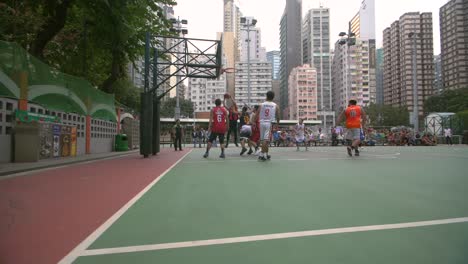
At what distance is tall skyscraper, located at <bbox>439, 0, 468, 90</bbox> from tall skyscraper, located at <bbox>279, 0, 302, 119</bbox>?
101 meters

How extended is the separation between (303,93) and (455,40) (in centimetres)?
10576

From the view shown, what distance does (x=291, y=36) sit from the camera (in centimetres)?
10869

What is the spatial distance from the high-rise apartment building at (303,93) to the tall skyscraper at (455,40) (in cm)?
9484

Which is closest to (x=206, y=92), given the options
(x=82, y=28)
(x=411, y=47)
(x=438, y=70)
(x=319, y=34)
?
(x=319, y=34)

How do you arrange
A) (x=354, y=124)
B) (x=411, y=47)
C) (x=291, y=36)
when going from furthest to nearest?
(x=291, y=36) < (x=411, y=47) < (x=354, y=124)

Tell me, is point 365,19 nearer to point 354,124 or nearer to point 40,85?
point 354,124

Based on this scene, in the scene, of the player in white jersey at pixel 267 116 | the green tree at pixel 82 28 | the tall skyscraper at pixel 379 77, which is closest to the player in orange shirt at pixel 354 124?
the player in white jersey at pixel 267 116

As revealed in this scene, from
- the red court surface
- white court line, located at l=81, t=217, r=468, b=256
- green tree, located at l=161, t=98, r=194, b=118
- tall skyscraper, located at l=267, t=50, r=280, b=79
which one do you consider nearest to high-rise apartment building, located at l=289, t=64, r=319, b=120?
green tree, located at l=161, t=98, r=194, b=118

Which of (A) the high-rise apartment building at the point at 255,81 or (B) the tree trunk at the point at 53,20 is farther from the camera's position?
(A) the high-rise apartment building at the point at 255,81

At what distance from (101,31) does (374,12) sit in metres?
50.6

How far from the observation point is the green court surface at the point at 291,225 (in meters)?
2.06

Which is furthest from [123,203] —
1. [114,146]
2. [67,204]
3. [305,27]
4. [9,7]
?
[305,27]

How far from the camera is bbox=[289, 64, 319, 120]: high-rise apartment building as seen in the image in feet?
347

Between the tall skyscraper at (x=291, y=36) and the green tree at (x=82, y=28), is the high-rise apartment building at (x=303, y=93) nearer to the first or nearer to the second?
the tall skyscraper at (x=291, y=36)
